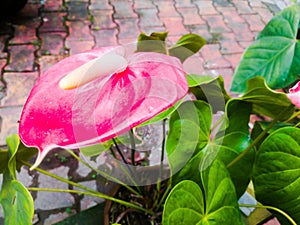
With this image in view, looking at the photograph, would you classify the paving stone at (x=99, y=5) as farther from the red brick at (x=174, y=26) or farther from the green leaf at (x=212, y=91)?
the green leaf at (x=212, y=91)

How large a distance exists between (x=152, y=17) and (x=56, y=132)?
2071mm

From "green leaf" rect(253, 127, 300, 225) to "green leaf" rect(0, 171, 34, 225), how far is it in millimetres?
409

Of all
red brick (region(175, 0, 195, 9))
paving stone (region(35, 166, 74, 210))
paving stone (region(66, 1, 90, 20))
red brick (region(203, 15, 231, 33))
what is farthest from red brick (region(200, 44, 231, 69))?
paving stone (region(35, 166, 74, 210))

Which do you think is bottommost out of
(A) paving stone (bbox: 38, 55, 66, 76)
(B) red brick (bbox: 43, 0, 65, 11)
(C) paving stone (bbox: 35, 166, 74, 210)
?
(C) paving stone (bbox: 35, 166, 74, 210)

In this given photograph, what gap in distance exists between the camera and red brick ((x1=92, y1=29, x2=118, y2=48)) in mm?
2244

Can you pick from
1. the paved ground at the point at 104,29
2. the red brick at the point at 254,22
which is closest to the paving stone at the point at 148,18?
the paved ground at the point at 104,29

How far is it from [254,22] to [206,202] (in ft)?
6.84

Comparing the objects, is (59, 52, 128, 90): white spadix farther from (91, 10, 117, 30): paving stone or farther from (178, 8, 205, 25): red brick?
(178, 8, 205, 25): red brick

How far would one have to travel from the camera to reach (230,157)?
833 mm

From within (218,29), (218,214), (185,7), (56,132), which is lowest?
(218,214)

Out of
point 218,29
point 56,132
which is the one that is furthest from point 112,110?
point 218,29

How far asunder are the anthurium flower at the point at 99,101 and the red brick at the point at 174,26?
5.85 feet

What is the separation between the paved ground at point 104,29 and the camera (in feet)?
6.58

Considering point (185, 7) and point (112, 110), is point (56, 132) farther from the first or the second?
point (185, 7)
